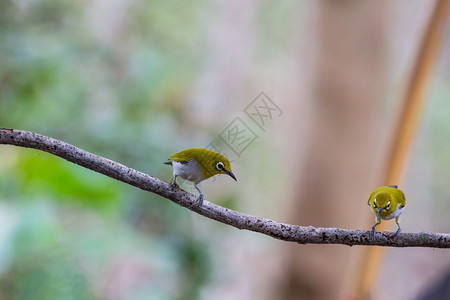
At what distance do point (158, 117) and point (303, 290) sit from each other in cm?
117

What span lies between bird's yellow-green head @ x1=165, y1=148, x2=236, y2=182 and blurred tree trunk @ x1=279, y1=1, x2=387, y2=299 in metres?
2.21

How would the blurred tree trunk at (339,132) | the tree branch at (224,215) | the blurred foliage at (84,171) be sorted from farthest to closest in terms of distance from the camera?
1. the blurred tree trunk at (339,132)
2. the blurred foliage at (84,171)
3. the tree branch at (224,215)

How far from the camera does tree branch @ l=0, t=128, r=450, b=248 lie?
17.6 inches

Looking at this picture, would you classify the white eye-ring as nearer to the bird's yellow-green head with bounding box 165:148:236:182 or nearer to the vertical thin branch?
the bird's yellow-green head with bounding box 165:148:236:182

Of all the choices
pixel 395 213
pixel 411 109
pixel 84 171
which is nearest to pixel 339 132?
pixel 411 109

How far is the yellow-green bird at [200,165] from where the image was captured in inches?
19.9

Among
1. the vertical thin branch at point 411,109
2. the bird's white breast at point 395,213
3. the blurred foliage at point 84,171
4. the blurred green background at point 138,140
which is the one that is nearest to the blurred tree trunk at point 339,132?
the blurred green background at point 138,140

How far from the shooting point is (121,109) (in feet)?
8.84

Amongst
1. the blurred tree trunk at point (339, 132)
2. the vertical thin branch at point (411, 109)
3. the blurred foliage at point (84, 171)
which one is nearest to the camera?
the vertical thin branch at point (411, 109)

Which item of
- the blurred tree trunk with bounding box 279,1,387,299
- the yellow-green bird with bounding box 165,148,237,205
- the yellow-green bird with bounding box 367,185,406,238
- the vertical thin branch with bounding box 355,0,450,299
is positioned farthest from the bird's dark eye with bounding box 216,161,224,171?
the blurred tree trunk with bounding box 279,1,387,299

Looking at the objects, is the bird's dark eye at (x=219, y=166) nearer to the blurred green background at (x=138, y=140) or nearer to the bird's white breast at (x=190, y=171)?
the bird's white breast at (x=190, y=171)

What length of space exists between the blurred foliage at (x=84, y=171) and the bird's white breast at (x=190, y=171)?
2.81 feet

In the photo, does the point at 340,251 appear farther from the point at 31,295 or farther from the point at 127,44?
the point at 127,44

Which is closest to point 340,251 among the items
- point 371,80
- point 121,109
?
point 371,80
